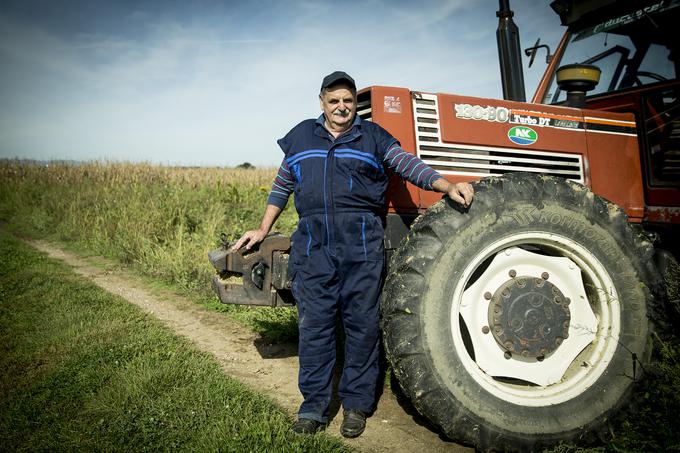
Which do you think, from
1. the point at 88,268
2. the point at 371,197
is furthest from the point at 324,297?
the point at 88,268

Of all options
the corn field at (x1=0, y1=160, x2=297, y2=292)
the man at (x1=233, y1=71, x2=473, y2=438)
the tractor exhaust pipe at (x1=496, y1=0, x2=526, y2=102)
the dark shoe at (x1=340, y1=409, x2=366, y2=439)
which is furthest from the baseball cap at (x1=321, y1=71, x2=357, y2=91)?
the corn field at (x1=0, y1=160, x2=297, y2=292)

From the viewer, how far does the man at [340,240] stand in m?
2.62

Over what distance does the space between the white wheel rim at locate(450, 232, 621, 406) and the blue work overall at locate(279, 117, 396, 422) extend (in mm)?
575

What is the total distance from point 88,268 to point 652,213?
7378 millimetres

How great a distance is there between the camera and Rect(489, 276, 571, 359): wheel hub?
7.81 feet

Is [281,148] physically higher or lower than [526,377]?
higher

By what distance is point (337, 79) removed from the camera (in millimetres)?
2699

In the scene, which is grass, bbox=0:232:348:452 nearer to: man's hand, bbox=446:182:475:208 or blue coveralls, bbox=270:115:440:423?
blue coveralls, bbox=270:115:440:423

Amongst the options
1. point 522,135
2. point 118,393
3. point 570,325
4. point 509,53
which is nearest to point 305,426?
point 118,393

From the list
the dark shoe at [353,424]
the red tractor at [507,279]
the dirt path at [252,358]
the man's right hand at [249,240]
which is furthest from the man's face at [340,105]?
the dirt path at [252,358]

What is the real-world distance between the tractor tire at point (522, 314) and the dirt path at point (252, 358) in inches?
17.5

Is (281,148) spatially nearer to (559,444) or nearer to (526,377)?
(526,377)

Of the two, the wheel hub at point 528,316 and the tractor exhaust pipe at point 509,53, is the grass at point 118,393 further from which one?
the tractor exhaust pipe at point 509,53

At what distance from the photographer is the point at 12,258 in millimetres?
7258
